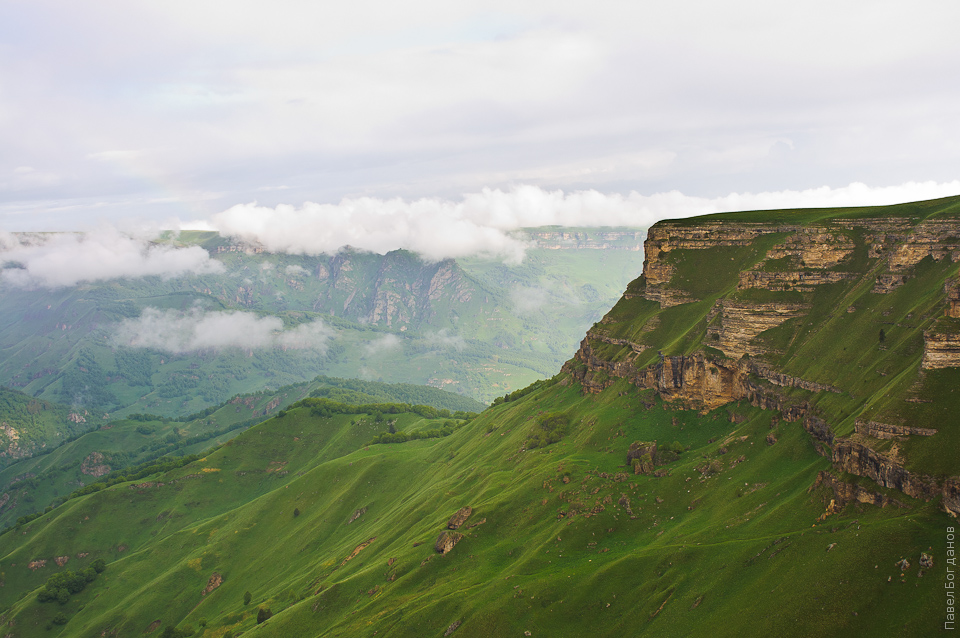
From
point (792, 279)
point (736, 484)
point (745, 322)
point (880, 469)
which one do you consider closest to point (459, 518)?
point (736, 484)

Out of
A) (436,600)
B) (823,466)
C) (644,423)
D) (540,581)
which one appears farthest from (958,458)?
(436,600)

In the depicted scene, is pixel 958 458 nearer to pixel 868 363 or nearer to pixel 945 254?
pixel 868 363

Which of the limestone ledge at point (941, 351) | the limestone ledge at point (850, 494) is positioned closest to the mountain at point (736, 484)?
the limestone ledge at point (941, 351)

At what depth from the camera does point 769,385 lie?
456 feet

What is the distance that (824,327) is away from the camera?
137 m

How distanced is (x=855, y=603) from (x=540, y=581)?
60161 mm

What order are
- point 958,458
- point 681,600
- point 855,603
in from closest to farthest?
point 855,603 < point 958,458 < point 681,600

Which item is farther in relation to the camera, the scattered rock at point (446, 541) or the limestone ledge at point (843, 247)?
the scattered rock at point (446, 541)

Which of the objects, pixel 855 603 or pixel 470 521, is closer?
pixel 855 603

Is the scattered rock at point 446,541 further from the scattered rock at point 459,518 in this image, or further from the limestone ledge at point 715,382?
the limestone ledge at point 715,382

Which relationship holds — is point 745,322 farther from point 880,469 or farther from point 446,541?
point 446,541

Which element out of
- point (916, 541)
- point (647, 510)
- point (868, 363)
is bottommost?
point (647, 510)

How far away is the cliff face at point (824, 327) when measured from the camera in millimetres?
93062

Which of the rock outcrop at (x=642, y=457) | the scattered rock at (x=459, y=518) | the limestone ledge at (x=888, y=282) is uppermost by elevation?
the limestone ledge at (x=888, y=282)
